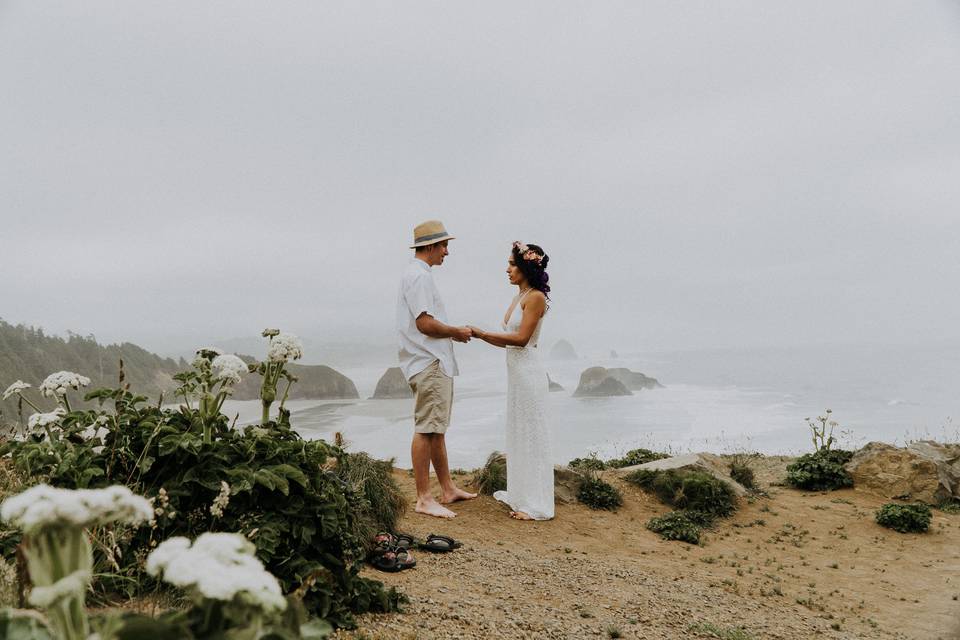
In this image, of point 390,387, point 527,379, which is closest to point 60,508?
point 527,379

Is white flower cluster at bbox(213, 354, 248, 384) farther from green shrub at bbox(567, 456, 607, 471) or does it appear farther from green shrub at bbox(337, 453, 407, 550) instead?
green shrub at bbox(567, 456, 607, 471)

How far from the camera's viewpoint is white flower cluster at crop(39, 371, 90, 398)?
12.8 feet

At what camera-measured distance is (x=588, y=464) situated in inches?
417

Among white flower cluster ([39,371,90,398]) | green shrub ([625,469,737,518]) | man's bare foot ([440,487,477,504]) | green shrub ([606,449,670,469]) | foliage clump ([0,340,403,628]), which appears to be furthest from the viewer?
green shrub ([606,449,670,469])

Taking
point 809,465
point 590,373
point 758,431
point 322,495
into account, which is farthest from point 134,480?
point 590,373

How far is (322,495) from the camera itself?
3.65 m

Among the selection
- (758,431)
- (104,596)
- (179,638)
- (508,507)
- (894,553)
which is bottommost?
(758,431)

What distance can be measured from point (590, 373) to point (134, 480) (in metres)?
45.8

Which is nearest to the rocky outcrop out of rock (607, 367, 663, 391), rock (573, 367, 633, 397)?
rock (573, 367, 633, 397)

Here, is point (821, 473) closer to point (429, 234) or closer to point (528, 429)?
point (528, 429)

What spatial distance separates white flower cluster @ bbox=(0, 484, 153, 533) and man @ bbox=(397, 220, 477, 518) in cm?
493

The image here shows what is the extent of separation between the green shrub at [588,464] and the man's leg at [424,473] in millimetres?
3841

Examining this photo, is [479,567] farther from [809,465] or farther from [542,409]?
[809,465]

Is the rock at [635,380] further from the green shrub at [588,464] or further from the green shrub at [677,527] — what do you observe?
the green shrub at [677,527]
